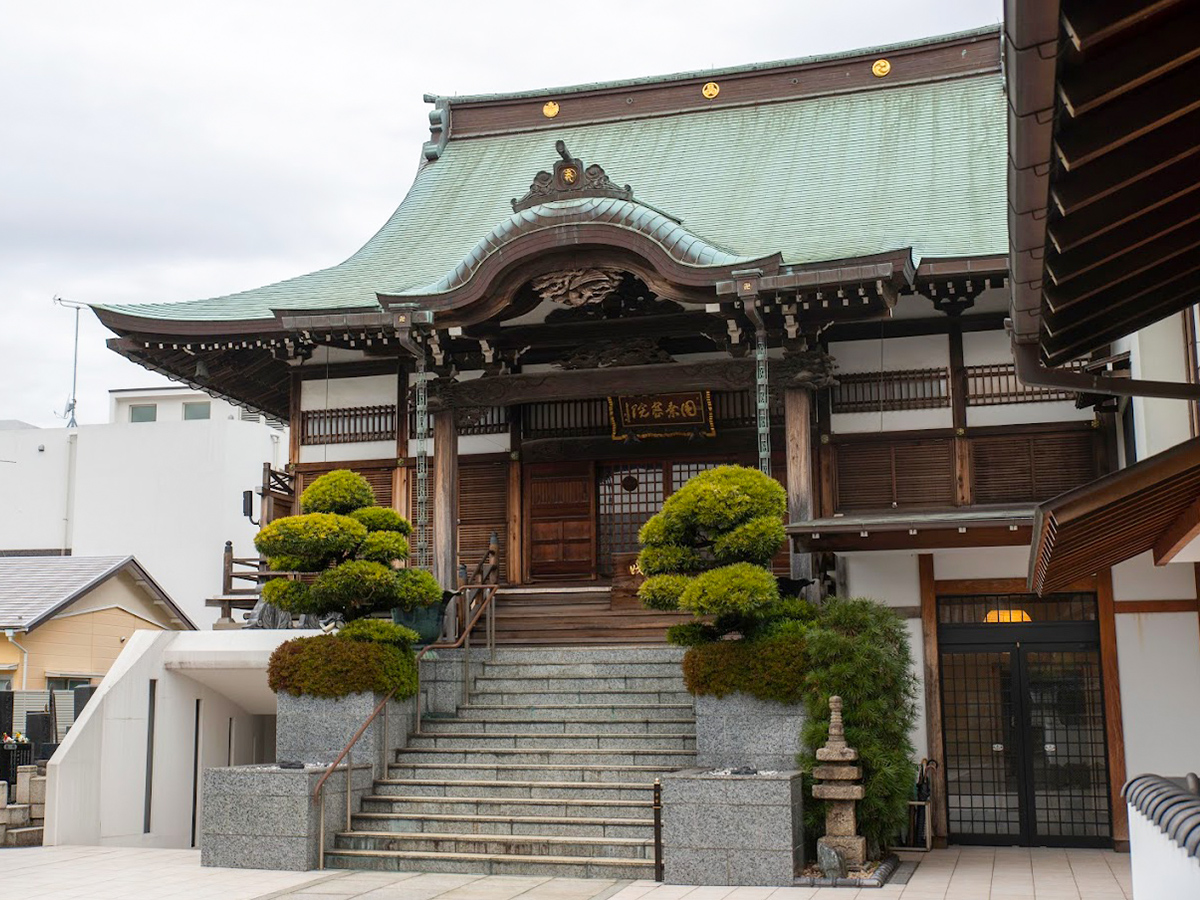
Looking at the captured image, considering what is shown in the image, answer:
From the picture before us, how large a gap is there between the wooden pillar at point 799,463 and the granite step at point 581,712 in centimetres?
201

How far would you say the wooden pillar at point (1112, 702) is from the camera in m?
13.6

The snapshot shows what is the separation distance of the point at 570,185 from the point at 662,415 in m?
3.42

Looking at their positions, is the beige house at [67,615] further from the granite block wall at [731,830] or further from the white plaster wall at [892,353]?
the granite block wall at [731,830]

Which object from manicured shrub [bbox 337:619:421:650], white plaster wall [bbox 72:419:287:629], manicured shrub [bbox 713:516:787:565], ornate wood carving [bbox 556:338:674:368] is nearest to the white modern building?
white plaster wall [bbox 72:419:287:629]

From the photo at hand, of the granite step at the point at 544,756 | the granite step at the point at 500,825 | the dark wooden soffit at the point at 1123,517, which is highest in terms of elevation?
the dark wooden soffit at the point at 1123,517

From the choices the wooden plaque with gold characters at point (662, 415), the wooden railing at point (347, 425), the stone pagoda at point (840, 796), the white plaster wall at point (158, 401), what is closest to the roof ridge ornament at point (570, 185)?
the wooden plaque with gold characters at point (662, 415)

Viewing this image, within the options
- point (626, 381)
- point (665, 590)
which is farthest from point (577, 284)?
point (665, 590)

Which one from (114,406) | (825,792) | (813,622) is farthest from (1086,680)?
(114,406)

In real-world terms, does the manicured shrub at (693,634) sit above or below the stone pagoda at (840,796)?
above

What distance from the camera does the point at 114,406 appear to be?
40875 millimetres

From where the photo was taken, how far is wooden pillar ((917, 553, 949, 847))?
14047 millimetres

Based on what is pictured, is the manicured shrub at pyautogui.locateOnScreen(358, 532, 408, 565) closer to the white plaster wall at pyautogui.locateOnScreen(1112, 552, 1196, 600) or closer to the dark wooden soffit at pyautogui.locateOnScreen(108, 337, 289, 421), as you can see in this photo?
the dark wooden soffit at pyautogui.locateOnScreen(108, 337, 289, 421)

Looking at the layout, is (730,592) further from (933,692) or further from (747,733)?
(933,692)

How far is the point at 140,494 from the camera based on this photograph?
34.6 meters
